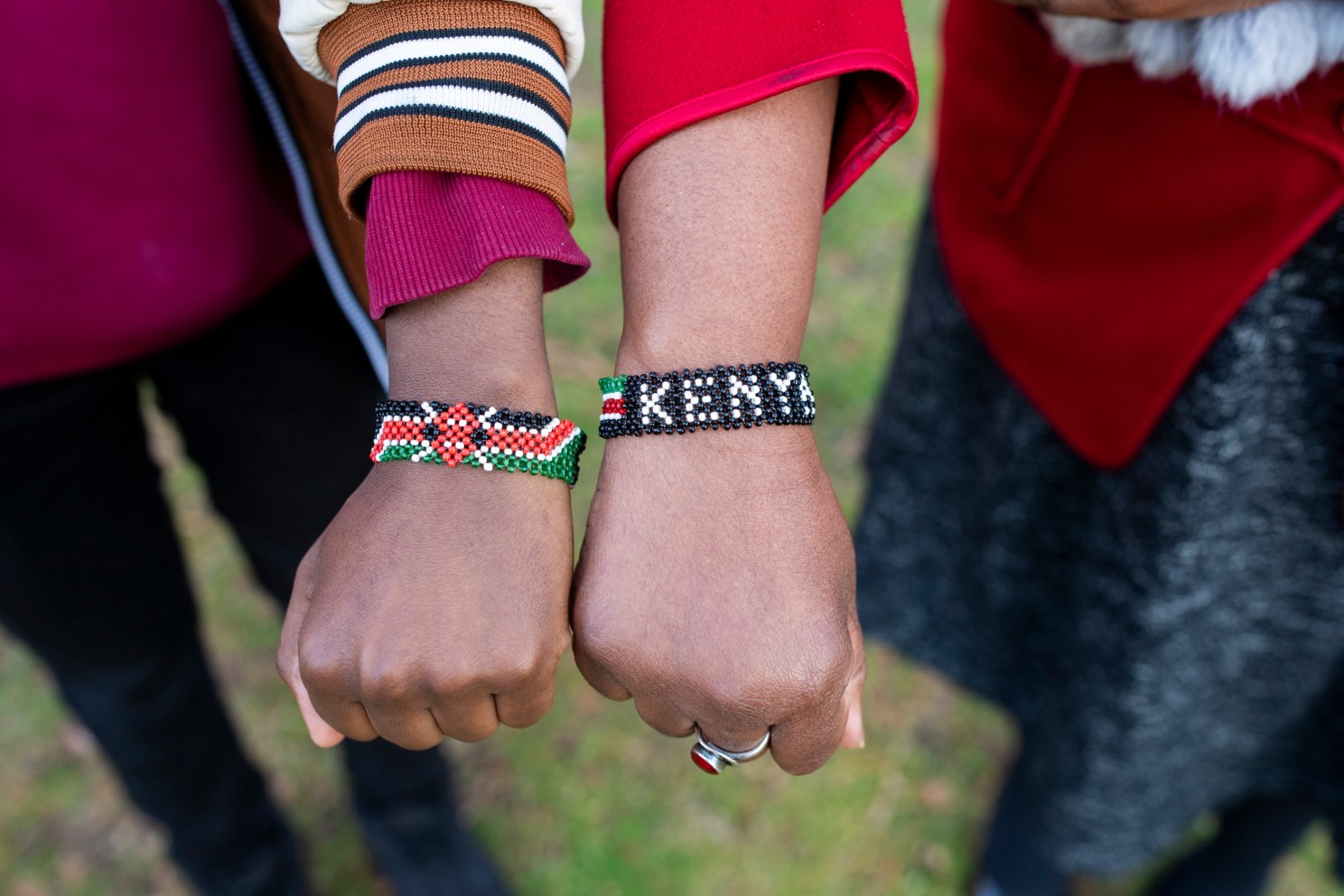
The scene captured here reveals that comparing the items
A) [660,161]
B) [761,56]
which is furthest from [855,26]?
[660,161]

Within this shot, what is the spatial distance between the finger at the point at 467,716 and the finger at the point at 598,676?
0.25 ft

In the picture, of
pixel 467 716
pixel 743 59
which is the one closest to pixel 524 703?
pixel 467 716

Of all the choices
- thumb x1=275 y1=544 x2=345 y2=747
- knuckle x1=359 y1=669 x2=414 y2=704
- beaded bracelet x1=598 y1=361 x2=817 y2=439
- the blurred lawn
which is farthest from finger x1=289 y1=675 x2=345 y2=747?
the blurred lawn

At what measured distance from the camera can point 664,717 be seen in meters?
0.73

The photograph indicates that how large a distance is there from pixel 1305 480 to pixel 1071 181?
0.48 m

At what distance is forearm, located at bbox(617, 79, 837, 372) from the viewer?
0.74 metres

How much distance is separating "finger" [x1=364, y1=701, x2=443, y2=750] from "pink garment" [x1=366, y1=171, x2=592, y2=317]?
0.31 metres

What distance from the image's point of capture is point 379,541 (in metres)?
0.70

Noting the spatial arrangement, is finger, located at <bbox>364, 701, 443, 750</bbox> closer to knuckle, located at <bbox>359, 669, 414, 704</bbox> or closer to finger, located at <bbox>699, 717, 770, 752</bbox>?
knuckle, located at <bbox>359, 669, 414, 704</bbox>

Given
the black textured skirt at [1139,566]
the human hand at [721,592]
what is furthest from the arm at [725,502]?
the black textured skirt at [1139,566]

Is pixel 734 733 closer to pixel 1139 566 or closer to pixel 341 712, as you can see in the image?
pixel 341 712

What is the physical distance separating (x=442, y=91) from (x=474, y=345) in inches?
7.6

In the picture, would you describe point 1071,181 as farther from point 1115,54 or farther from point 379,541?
point 379,541

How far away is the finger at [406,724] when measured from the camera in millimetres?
699
